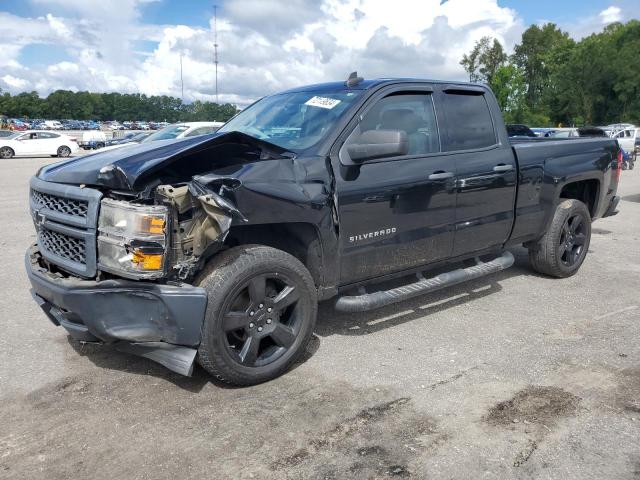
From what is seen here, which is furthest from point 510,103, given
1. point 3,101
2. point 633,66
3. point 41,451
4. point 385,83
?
point 3,101

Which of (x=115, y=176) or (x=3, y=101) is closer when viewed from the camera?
(x=115, y=176)

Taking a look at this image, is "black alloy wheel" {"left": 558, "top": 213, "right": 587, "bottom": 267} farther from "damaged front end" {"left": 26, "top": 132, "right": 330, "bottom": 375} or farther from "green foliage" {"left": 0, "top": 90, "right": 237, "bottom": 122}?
"green foliage" {"left": 0, "top": 90, "right": 237, "bottom": 122}

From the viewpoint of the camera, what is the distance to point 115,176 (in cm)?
313

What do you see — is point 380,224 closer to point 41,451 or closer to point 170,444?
point 170,444

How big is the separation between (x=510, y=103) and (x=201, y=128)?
3183 centimetres

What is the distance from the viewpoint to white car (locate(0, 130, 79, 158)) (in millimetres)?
27734

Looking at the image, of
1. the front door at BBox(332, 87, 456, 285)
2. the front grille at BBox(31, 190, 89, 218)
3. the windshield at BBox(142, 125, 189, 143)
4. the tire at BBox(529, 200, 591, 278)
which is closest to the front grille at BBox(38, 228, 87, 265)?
the front grille at BBox(31, 190, 89, 218)

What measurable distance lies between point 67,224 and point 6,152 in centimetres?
2823

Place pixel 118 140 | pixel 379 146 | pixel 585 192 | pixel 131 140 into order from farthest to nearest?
pixel 118 140 < pixel 131 140 < pixel 585 192 < pixel 379 146

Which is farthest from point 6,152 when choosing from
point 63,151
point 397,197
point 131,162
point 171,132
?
point 397,197

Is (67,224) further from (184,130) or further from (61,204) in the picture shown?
(184,130)

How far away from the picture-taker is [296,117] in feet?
14.3

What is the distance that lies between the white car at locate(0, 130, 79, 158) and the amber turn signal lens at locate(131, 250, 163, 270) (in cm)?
2823

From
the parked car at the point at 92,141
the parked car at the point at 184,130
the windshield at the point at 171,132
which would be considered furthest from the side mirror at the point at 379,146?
the parked car at the point at 92,141
